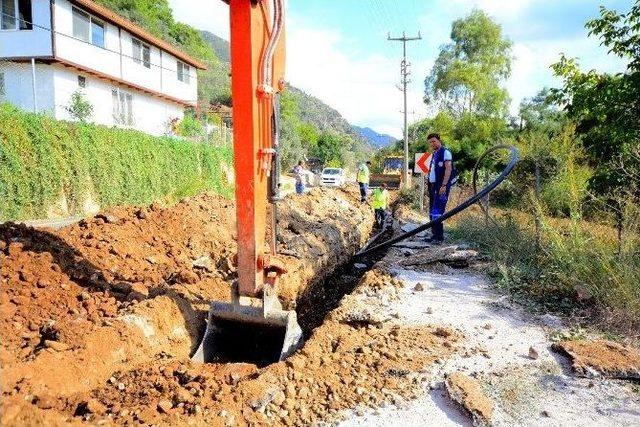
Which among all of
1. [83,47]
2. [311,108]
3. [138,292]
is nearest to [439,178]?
[138,292]

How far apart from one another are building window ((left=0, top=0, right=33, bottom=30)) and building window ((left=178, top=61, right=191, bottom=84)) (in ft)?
29.2

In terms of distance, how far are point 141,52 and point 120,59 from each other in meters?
2.14

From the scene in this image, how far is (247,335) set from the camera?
4.17 metres

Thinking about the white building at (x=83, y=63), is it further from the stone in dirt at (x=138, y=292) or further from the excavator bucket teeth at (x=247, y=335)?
the excavator bucket teeth at (x=247, y=335)

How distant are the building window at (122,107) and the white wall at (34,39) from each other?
3.78 meters

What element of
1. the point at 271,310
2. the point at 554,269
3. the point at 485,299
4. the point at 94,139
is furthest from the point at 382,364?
the point at 94,139

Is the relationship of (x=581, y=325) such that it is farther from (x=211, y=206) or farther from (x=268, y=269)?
(x=211, y=206)

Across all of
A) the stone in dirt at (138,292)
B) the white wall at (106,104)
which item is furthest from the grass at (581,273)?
the white wall at (106,104)

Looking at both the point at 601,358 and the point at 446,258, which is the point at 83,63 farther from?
the point at 601,358

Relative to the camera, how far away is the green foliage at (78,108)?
50.9 feet

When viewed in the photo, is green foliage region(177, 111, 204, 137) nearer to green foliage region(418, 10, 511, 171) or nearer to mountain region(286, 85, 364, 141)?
green foliage region(418, 10, 511, 171)

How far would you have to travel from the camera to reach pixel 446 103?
3516 centimetres

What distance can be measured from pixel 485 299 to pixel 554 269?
1.01m

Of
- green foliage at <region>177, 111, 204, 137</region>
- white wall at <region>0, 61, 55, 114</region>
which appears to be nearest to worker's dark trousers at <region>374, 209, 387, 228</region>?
white wall at <region>0, 61, 55, 114</region>
